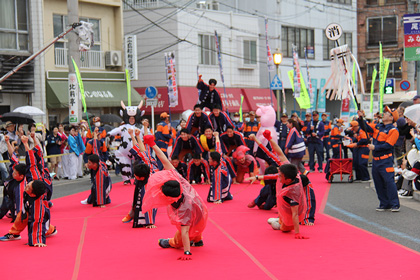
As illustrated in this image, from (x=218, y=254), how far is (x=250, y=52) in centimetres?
3137

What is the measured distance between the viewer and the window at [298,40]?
41844mm

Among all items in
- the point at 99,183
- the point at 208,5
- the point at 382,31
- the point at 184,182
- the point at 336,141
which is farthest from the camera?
the point at 382,31

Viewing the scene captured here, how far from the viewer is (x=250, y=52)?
127 feet

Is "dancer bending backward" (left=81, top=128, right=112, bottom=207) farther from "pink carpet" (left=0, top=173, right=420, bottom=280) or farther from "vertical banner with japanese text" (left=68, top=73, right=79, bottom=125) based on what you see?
"vertical banner with japanese text" (left=68, top=73, right=79, bottom=125)

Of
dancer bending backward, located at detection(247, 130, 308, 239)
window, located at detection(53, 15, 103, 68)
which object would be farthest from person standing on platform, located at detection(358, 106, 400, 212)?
window, located at detection(53, 15, 103, 68)

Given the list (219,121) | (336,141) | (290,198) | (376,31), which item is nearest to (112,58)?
(336,141)

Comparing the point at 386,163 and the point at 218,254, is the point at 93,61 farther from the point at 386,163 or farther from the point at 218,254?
the point at 218,254

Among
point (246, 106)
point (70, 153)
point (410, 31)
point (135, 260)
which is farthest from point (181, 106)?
point (135, 260)

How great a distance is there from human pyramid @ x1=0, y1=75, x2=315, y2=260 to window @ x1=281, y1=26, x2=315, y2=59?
81.6ft

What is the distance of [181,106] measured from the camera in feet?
108

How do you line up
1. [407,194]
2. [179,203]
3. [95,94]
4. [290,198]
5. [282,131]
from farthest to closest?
[95,94] < [282,131] < [407,194] < [290,198] < [179,203]

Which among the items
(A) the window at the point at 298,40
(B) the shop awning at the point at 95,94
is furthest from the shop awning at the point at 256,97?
(B) the shop awning at the point at 95,94

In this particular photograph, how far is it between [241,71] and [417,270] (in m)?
31.4

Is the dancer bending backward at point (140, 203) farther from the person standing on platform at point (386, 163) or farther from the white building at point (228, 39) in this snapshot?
the white building at point (228, 39)
